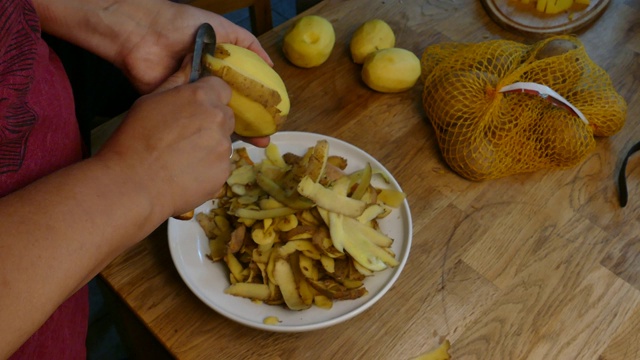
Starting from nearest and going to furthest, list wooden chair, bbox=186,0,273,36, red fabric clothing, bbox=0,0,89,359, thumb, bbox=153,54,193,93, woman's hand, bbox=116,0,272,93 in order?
red fabric clothing, bbox=0,0,89,359 < thumb, bbox=153,54,193,93 < woman's hand, bbox=116,0,272,93 < wooden chair, bbox=186,0,273,36

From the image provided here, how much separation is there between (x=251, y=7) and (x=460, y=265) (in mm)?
809

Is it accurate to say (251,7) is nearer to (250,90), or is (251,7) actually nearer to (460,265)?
(250,90)

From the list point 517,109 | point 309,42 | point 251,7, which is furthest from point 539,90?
point 251,7

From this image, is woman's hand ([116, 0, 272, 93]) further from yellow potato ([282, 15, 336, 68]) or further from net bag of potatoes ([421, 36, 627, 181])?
net bag of potatoes ([421, 36, 627, 181])

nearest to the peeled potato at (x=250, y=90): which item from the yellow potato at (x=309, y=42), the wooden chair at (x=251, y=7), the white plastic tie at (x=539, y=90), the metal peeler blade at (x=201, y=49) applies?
the metal peeler blade at (x=201, y=49)

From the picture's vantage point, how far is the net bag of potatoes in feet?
3.18

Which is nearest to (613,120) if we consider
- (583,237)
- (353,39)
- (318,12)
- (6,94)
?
(583,237)

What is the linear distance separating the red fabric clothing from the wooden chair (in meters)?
0.57

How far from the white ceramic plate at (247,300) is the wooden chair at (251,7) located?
22.8 inches

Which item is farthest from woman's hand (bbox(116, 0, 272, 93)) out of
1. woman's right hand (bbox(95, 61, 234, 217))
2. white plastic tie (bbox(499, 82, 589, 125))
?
white plastic tie (bbox(499, 82, 589, 125))

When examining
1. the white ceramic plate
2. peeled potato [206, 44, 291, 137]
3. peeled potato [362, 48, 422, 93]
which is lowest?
the white ceramic plate

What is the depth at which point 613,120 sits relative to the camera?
3.34 feet

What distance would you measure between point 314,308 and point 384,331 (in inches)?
4.5

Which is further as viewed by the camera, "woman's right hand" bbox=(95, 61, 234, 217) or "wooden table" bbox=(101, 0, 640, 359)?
"wooden table" bbox=(101, 0, 640, 359)
